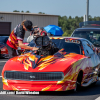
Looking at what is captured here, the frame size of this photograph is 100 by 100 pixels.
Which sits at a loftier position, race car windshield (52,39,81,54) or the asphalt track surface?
race car windshield (52,39,81,54)

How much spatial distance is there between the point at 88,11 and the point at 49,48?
22831 millimetres

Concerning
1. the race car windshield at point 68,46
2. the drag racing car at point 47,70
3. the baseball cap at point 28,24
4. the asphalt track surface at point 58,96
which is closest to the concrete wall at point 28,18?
the race car windshield at point 68,46

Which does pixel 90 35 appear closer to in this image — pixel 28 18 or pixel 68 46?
pixel 68 46

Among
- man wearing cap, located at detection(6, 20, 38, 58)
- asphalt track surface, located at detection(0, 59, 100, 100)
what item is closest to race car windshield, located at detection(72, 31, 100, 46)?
man wearing cap, located at detection(6, 20, 38, 58)

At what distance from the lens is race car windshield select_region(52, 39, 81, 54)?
315 inches

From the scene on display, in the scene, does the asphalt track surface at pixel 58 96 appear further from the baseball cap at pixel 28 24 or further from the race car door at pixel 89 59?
the baseball cap at pixel 28 24

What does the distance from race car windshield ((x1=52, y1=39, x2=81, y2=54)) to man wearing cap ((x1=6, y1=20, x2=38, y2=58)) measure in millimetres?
758

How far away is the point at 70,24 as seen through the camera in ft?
575

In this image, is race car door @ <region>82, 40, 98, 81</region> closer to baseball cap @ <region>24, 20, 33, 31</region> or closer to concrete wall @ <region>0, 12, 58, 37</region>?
baseball cap @ <region>24, 20, 33, 31</region>

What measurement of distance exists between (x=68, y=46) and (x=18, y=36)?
1.28m

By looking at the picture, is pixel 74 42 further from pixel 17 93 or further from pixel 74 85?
pixel 17 93

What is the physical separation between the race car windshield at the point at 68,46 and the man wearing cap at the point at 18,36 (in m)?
0.76

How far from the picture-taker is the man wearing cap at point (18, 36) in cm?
771

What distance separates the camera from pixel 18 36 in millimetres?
7875
